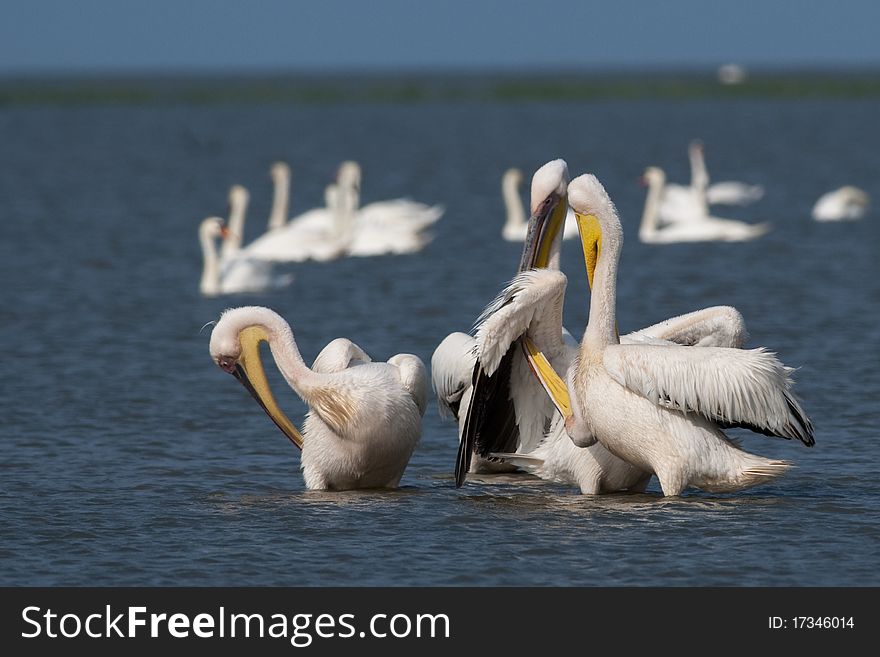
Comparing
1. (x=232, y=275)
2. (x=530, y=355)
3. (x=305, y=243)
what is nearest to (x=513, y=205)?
(x=305, y=243)

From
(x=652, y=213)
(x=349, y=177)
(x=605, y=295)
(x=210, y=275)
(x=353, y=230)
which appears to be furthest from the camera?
(x=652, y=213)

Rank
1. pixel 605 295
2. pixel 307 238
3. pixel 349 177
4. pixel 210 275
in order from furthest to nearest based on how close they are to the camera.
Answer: pixel 349 177, pixel 307 238, pixel 210 275, pixel 605 295

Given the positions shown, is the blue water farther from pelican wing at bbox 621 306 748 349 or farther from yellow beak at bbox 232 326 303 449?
pelican wing at bbox 621 306 748 349

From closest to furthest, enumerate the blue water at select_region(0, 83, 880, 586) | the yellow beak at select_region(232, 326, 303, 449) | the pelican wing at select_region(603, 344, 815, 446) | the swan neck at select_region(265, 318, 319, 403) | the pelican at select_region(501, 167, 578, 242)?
the blue water at select_region(0, 83, 880, 586), the pelican wing at select_region(603, 344, 815, 446), the swan neck at select_region(265, 318, 319, 403), the yellow beak at select_region(232, 326, 303, 449), the pelican at select_region(501, 167, 578, 242)

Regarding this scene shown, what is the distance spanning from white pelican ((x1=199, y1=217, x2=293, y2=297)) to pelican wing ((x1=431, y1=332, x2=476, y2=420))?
7.60 meters

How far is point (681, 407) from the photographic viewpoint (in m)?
7.75

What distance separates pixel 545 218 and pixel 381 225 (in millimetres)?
12031

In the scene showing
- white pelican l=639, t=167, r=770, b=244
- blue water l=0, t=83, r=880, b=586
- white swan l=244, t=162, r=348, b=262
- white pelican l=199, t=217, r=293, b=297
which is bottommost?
blue water l=0, t=83, r=880, b=586

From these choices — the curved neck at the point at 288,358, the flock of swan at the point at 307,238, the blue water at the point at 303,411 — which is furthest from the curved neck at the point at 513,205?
the curved neck at the point at 288,358

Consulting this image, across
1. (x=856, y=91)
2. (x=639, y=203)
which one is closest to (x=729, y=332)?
(x=639, y=203)

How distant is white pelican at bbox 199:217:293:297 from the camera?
1653 centimetres

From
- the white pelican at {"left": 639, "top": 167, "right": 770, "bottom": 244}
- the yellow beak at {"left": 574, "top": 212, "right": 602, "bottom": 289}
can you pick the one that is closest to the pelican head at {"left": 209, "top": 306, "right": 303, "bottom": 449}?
the yellow beak at {"left": 574, "top": 212, "right": 602, "bottom": 289}

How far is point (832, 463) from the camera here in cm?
908

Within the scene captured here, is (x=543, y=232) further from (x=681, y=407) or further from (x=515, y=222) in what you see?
(x=515, y=222)
